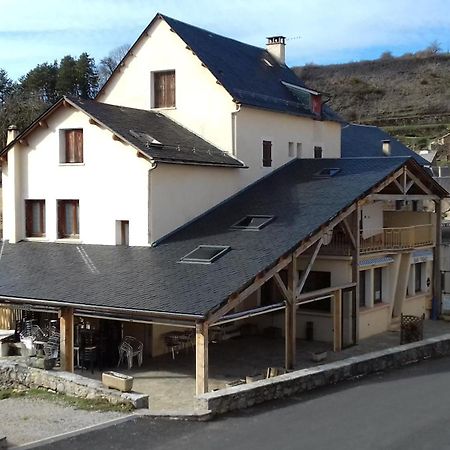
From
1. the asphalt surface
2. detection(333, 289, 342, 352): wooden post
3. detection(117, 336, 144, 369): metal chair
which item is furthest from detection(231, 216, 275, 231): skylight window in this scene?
the asphalt surface

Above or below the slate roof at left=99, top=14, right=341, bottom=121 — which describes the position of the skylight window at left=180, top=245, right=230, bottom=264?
below

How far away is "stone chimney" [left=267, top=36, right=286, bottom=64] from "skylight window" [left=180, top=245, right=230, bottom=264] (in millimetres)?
14712

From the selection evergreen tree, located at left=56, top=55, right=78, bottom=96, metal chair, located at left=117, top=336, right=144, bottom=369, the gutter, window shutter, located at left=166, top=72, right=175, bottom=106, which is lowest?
metal chair, located at left=117, top=336, right=144, bottom=369

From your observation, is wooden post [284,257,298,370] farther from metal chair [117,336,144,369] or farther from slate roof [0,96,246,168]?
slate roof [0,96,246,168]

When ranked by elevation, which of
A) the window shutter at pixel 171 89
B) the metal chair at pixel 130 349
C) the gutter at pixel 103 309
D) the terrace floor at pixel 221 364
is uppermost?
the window shutter at pixel 171 89

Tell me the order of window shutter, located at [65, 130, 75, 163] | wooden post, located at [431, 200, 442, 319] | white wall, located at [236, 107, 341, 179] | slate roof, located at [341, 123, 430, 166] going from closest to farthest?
window shutter, located at [65, 130, 75, 163] < white wall, located at [236, 107, 341, 179] < wooden post, located at [431, 200, 442, 319] < slate roof, located at [341, 123, 430, 166]

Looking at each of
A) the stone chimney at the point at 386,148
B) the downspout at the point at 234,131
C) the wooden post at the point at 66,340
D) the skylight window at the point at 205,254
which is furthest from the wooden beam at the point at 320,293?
the stone chimney at the point at 386,148

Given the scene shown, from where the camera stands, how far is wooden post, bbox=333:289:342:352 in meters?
19.7

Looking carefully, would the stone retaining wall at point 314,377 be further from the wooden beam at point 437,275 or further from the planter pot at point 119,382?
the wooden beam at point 437,275

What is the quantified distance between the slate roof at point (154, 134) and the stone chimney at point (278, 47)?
27.2 ft

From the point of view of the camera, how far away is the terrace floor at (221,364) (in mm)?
15688

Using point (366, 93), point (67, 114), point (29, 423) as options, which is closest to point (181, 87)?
point (67, 114)

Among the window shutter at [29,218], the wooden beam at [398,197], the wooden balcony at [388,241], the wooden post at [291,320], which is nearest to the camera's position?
the wooden post at [291,320]

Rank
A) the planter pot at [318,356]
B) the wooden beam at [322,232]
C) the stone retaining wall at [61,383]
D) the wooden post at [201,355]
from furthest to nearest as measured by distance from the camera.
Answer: the planter pot at [318,356] < the wooden beam at [322,232] < the wooden post at [201,355] < the stone retaining wall at [61,383]
